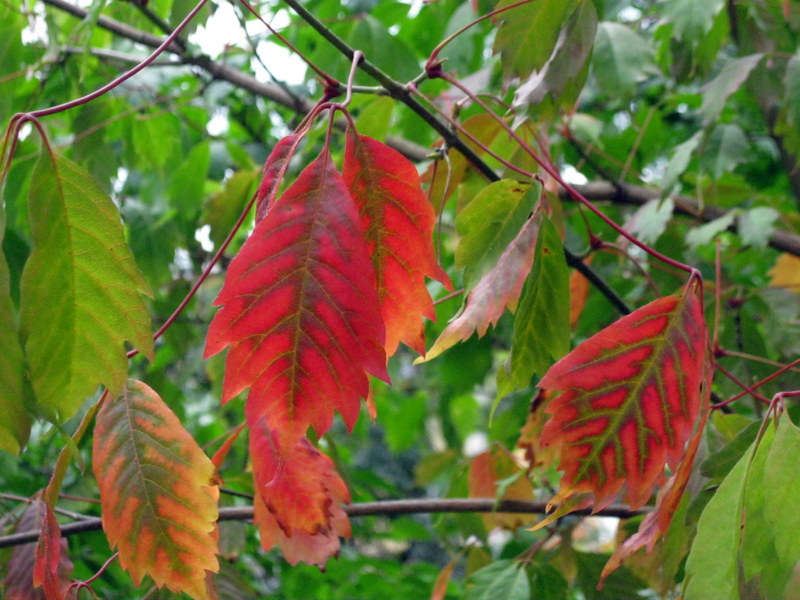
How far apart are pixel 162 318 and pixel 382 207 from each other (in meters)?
1.22

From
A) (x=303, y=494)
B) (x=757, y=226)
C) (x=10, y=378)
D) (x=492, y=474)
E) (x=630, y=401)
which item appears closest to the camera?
(x=10, y=378)

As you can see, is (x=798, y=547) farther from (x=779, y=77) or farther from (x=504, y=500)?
(x=779, y=77)

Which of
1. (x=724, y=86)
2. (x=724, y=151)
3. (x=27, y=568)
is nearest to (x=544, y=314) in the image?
(x=27, y=568)

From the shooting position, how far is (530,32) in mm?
796

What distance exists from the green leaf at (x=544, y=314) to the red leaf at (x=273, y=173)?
22 centimetres

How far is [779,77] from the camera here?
1375 millimetres

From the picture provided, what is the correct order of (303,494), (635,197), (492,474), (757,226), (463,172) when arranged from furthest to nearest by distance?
(635,197)
(757,226)
(492,474)
(463,172)
(303,494)

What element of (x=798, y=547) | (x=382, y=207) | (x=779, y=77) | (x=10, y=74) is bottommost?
(x=798, y=547)

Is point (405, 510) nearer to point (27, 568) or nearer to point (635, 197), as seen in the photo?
point (27, 568)

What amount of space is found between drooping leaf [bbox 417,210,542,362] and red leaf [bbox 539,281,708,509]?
0.21ft

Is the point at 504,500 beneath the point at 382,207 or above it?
beneath

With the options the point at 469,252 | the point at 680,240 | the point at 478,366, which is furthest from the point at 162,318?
the point at 469,252

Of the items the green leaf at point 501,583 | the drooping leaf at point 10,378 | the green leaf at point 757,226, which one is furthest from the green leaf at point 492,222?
Result: the green leaf at point 757,226

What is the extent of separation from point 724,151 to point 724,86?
0.16 m
